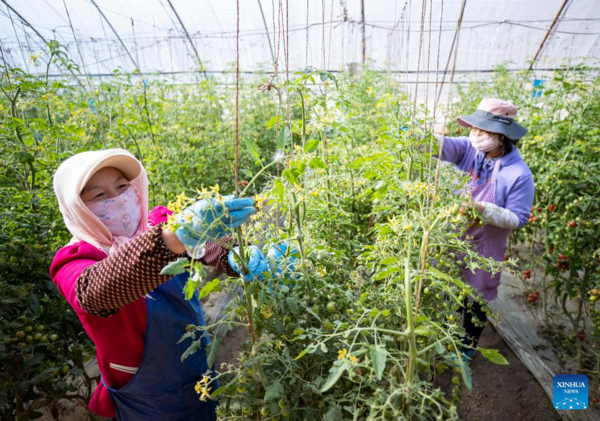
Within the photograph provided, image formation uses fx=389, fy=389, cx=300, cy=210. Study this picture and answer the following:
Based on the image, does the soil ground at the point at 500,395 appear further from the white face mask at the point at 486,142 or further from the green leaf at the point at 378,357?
the green leaf at the point at 378,357

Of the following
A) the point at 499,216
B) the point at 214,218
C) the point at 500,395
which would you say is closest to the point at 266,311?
the point at 214,218

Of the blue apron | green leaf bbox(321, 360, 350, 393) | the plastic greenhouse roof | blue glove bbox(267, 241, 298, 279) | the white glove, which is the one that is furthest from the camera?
the plastic greenhouse roof

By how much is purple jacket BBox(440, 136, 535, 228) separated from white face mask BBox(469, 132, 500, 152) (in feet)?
0.29

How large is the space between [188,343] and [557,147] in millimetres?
2566

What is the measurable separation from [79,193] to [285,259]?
70 centimetres

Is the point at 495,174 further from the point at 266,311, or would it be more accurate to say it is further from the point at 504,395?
the point at 266,311

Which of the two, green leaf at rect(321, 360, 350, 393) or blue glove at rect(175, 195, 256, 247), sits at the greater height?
blue glove at rect(175, 195, 256, 247)

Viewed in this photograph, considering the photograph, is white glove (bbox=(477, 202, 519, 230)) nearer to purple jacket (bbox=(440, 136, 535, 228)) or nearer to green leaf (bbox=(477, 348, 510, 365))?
purple jacket (bbox=(440, 136, 535, 228))

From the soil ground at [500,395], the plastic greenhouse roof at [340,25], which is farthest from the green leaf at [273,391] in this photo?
the plastic greenhouse roof at [340,25]

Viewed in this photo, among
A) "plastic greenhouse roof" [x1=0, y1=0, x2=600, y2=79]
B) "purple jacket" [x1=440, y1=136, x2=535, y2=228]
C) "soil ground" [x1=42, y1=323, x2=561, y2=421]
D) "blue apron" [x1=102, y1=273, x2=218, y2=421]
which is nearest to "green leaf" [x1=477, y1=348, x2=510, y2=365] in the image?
"blue apron" [x1=102, y1=273, x2=218, y2=421]

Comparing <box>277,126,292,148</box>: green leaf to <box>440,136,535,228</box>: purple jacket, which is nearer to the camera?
<box>277,126,292,148</box>: green leaf

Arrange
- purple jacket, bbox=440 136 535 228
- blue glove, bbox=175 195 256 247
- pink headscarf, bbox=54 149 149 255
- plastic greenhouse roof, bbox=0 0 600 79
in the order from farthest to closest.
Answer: plastic greenhouse roof, bbox=0 0 600 79
purple jacket, bbox=440 136 535 228
pink headscarf, bbox=54 149 149 255
blue glove, bbox=175 195 256 247

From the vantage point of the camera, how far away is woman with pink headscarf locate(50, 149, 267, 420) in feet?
3.37

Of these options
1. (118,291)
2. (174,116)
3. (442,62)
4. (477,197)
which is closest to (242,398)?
(118,291)
